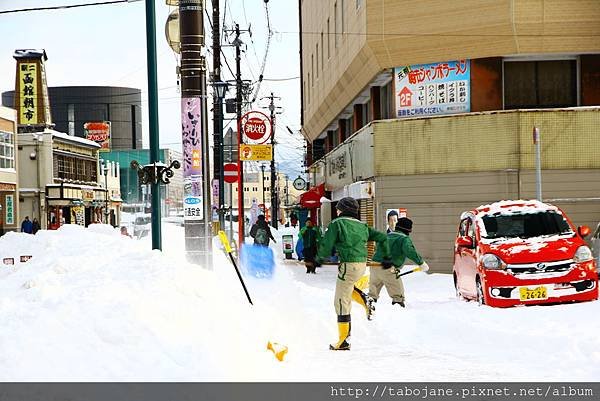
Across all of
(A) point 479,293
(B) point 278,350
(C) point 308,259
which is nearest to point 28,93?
(C) point 308,259

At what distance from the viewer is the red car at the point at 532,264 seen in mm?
12117

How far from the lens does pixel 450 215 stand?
22.9 metres

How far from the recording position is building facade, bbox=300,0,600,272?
21922 mm

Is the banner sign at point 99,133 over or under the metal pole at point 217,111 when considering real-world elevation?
over

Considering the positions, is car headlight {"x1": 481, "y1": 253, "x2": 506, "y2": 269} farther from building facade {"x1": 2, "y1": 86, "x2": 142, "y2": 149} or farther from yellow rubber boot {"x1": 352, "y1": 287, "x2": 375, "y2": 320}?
building facade {"x1": 2, "y1": 86, "x2": 142, "y2": 149}

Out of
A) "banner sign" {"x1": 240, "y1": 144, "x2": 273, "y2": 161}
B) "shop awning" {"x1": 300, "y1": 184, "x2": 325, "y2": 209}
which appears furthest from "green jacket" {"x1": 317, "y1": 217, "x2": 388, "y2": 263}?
"shop awning" {"x1": 300, "y1": 184, "x2": 325, "y2": 209}

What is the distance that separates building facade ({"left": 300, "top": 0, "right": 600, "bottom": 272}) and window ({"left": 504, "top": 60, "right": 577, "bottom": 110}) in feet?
0.09

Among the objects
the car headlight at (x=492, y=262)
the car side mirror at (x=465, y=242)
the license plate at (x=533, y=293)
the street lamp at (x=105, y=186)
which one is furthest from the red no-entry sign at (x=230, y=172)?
the street lamp at (x=105, y=186)

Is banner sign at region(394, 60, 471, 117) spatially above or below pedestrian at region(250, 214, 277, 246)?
above

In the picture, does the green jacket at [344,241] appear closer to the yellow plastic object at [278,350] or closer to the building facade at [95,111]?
the yellow plastic object at [278,350]

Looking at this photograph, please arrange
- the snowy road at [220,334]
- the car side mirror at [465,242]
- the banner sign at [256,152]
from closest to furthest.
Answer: the snowy road at [220,334], the car side mirror at [465,242], the banner sign at [256,152]

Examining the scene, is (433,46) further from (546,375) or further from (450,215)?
(546,375)

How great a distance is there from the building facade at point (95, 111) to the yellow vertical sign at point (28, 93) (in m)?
51.4

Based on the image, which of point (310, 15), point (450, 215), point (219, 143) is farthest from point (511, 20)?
point (310, 15)
